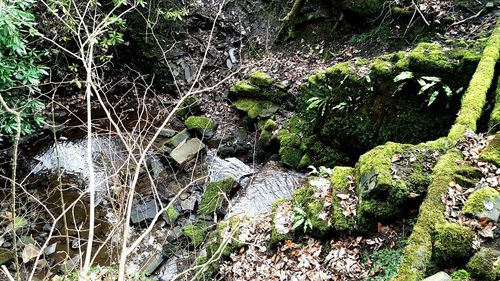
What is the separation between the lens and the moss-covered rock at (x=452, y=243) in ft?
→ 10.9

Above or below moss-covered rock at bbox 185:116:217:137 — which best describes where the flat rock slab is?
below

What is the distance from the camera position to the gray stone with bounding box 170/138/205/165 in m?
9.31

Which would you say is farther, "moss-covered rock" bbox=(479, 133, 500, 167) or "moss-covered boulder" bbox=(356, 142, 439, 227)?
"moss-covered boulder" bbox=(356, 142, 439, 227)

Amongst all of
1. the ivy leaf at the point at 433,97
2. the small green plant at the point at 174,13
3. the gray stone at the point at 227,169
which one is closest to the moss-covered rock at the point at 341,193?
the ivy leaf at the point at 433,97

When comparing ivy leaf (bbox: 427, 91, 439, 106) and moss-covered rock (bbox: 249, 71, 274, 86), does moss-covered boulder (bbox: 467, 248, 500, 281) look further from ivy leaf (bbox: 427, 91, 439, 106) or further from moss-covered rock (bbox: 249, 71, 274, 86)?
moss-covered rock (bbox: 249, 71, 274, 86)

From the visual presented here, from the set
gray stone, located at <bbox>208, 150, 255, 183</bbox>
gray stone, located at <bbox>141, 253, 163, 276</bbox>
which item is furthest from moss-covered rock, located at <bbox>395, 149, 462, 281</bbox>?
gray stone, located at <bbox>208, 150, 255, 183</bbox>

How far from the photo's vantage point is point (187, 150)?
31.3 ft

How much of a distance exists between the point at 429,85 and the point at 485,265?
154 inches

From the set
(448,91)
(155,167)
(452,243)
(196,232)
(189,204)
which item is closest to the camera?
(452,243)

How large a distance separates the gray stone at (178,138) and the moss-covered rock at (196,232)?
288 cm

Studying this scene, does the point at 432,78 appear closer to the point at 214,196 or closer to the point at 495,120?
the point at 495,120

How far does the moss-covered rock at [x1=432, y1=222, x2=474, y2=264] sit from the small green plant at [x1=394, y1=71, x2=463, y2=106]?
3354 millimetres

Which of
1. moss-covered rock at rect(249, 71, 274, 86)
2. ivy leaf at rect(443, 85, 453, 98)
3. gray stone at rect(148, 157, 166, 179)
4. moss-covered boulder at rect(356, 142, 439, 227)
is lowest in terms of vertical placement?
gray stone at rect(148, 157, 166, 179)

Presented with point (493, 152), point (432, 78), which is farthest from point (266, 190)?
point (493, 152)
